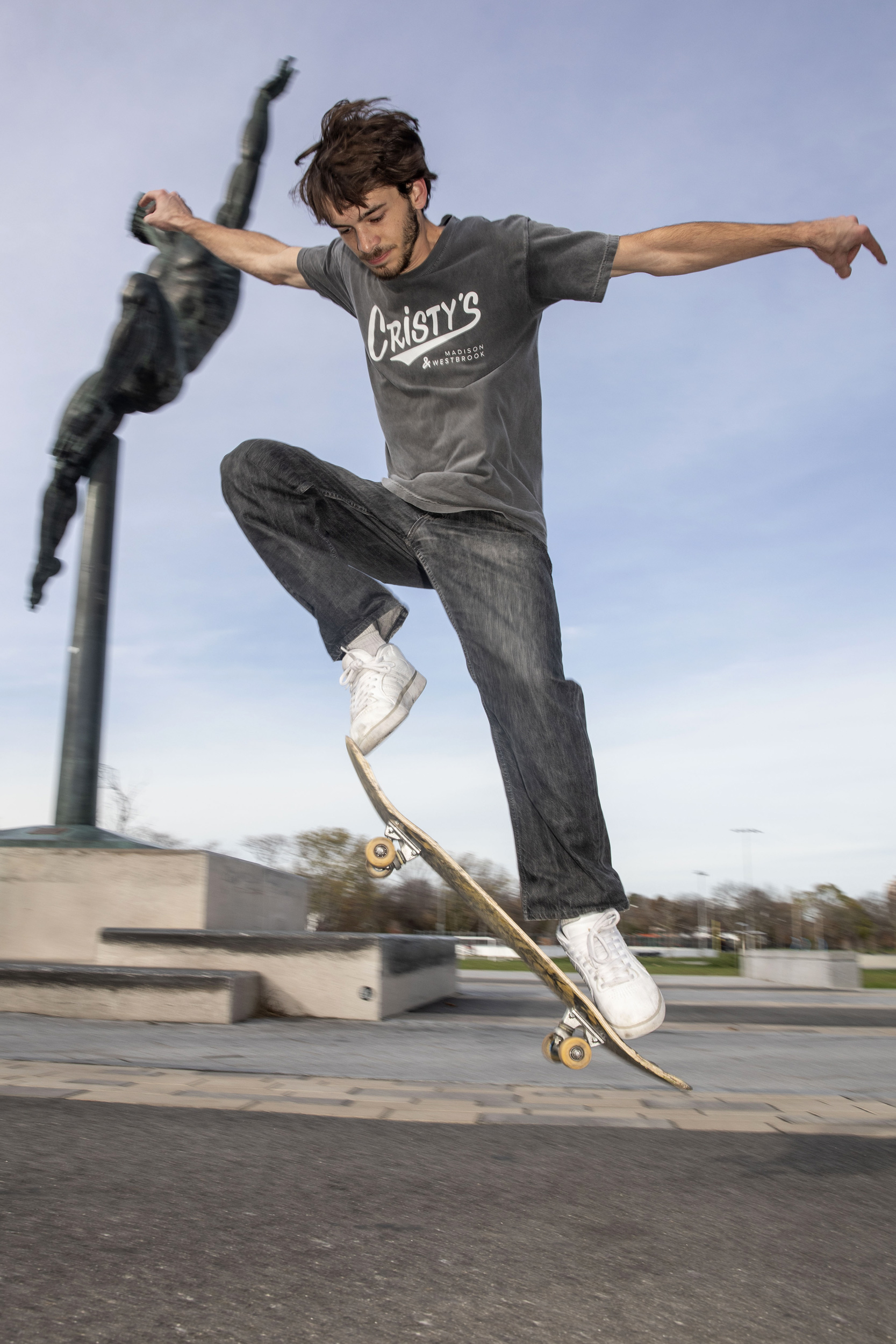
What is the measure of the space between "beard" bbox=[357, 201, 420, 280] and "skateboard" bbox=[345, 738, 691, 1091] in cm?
146

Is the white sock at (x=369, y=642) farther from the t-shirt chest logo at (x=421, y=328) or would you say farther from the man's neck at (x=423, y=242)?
the man's neck at (x=423, y=242)

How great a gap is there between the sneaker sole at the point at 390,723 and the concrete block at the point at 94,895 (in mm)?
5091

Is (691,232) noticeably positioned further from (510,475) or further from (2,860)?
(2,860)

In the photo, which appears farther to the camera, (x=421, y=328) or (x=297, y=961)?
(x=297, y=961)

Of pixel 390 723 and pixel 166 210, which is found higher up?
pixel 166 210

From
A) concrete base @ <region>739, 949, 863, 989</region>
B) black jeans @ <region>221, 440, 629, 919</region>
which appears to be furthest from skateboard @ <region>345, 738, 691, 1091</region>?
concrete base @ <region>739, 949, 863, 989</region>

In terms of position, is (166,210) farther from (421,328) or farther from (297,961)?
(297,961)

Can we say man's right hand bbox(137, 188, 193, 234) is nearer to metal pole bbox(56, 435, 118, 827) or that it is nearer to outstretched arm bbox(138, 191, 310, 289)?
outstretched arm bbox(138, 191, 310, 289)

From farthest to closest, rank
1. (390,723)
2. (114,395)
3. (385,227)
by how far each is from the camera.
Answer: (114,395)
(390,723)
(385,227)

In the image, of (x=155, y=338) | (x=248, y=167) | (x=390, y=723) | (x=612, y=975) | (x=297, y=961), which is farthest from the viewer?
(x=248, y=167)

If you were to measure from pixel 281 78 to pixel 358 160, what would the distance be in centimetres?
848

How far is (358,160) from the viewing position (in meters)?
2.69

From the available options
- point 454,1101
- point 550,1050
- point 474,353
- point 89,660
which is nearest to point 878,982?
point 89,660

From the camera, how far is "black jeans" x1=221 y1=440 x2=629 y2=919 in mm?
2752
